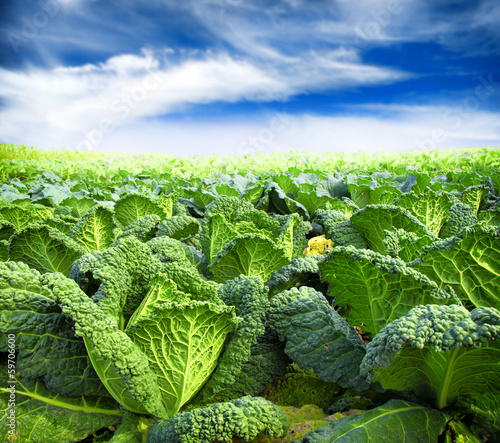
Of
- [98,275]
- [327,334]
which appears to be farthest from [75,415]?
[327,334]

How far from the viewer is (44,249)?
2084mm

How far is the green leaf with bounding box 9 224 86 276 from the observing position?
6.61 feet

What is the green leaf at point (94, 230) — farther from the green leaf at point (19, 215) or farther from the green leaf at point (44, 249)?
the green leaf at point (19, 215)

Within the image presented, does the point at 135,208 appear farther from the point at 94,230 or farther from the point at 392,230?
the point at 392,230

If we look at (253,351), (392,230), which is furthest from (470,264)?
(253,351)

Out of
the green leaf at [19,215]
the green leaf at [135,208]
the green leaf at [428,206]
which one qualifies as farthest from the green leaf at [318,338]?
the green leaf at [19,215]

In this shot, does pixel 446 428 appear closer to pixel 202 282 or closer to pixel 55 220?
pixel 202 282

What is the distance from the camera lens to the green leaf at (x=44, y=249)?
2014 millimetres

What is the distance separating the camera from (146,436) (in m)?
1.37

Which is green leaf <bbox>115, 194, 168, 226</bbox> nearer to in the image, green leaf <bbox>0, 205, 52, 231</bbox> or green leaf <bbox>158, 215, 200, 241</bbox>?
green leaf <bbox>158, 215, 200, 241</bbox>

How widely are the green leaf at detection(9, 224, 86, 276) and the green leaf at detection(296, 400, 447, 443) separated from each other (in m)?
1.67

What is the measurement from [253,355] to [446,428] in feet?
2.73

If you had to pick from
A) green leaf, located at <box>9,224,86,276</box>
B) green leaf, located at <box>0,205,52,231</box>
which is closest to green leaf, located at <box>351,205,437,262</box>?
green leaf, located at <box>9,224,86,276</box>

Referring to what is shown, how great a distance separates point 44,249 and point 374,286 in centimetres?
187
